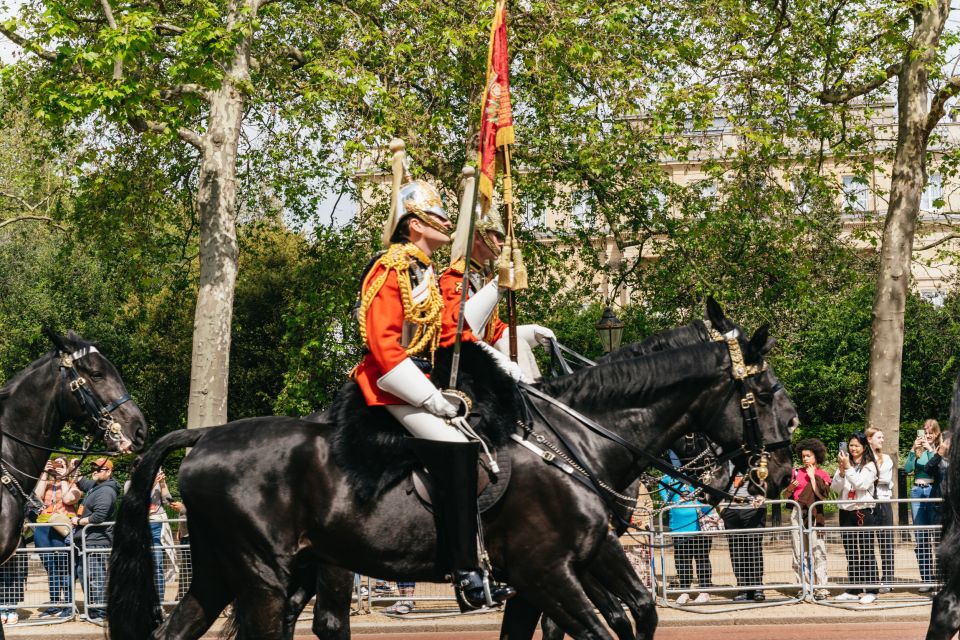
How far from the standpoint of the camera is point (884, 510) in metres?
12.8

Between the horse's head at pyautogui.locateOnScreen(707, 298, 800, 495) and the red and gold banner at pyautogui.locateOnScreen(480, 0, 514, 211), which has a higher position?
the red and gold banner at pyautogui.locateOnScreen(480, 0, 514, 211)

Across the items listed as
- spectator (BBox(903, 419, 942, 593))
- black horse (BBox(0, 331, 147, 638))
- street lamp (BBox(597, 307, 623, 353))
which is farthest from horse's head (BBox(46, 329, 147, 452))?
street lamp (BBox(597, 307, 623, 353))

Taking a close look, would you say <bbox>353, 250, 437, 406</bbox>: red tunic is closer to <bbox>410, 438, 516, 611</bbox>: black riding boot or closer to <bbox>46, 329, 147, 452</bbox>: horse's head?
<bbox>410, 438, 516, 611</bbox>: black riding boot

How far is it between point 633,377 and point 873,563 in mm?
7025

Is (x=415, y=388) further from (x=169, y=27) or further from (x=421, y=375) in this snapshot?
(x=169, y=27)

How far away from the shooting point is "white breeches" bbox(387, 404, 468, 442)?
19.4ft

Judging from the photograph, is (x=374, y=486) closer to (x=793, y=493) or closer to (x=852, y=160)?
(x=793, y=493)

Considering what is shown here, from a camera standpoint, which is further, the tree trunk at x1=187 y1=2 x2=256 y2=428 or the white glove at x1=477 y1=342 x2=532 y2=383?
the tree trunk at x1=187 y1=2 x2=256 y2=428

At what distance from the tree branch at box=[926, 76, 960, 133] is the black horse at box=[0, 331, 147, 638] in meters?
13.0

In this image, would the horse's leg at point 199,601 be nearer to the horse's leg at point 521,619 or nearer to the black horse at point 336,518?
the black horse at point 336,518

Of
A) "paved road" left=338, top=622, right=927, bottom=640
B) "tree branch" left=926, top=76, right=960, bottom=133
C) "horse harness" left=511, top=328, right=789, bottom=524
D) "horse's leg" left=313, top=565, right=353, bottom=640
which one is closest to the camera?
"horse harness" left=511, top=328, right=789, bottom=524

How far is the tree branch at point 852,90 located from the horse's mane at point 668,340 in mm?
12079

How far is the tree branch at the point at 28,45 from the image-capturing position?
1533cm

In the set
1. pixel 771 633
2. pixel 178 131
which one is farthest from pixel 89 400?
pixel 178 131
